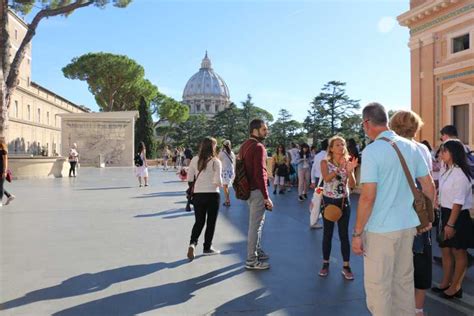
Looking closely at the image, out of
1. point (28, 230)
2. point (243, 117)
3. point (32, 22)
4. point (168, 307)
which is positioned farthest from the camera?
point (243, 117)

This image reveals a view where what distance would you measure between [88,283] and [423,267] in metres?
3.16

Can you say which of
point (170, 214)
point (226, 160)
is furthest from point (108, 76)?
point (170, 214)

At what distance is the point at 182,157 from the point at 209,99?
10746 centimetres

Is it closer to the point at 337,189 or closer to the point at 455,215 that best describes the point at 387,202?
the point at 455,215

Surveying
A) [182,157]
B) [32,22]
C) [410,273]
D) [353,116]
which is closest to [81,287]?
[410,273]

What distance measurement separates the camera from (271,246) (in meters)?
5.92

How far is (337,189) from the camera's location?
4.75 meters

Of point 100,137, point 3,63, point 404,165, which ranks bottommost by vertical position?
point 404,165

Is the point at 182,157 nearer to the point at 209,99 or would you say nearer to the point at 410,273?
the point at 410,273

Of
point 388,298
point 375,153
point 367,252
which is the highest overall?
point 375,153

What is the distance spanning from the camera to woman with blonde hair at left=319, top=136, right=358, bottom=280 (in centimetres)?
464

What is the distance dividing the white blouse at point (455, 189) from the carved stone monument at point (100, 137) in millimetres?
31016

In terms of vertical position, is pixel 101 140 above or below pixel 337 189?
above

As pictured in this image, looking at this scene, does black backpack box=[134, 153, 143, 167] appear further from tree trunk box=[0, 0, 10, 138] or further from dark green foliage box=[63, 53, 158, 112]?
dark green foliage box=[63, 53, 158, 112]
